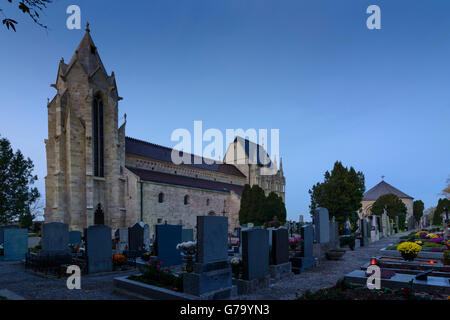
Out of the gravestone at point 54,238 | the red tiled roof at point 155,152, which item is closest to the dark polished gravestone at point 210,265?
the gravestone at point 54,238

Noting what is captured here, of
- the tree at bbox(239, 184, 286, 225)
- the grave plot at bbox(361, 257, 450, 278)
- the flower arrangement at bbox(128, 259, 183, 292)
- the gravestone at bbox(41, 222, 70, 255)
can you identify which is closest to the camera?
the flower arrangement at bbox(128, 259, 183, 292)

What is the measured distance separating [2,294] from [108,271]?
4267 millimetres

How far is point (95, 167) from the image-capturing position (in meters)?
28.3

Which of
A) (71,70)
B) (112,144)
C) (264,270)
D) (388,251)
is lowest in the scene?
(388,251)

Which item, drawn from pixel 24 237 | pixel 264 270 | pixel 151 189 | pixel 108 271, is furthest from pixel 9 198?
pixel 264 270

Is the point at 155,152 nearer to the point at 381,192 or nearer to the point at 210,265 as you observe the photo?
the point at 210,265

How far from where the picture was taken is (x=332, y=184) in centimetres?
3244

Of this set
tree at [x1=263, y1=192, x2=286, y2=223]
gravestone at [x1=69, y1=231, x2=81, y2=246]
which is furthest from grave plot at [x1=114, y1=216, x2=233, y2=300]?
tree at [x1=263, y1=192, x2=286, y2=223]

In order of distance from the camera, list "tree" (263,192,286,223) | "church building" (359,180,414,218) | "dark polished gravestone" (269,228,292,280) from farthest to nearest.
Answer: "church building" (359,180,414,218) → "tree" (263,192,286,223) → "dark polished gravestone" (269,228,292,280)

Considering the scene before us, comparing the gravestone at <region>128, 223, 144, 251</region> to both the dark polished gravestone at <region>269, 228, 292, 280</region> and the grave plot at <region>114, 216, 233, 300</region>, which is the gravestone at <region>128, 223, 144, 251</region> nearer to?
the grave plot at <region>114, 216, 233, 300</region>

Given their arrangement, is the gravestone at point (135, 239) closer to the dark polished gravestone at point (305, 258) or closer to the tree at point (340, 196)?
the dark polished gravestone at point (305, 258)

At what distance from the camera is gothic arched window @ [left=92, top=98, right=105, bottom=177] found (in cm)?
2853

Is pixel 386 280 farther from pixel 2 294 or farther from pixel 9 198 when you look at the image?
pixel 9 198

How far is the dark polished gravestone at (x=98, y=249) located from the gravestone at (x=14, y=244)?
786 centimetres
